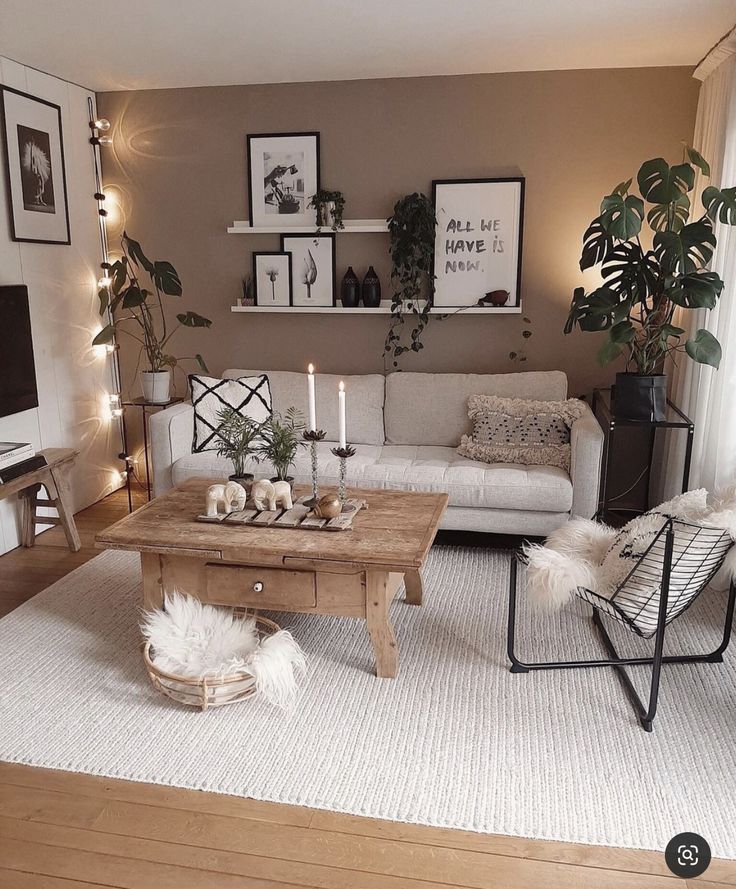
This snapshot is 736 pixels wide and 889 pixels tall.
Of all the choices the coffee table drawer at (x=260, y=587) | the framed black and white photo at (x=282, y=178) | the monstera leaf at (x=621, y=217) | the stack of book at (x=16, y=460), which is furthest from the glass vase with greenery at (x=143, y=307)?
the monstera leaf at (x=621, y=217)

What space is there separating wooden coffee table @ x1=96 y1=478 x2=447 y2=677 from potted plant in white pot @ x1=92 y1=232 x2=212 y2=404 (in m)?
1.72

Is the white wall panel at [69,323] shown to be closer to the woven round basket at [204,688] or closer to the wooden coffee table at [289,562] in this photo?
the wooden coffee table at [289,562]

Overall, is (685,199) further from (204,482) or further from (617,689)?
(204,482)

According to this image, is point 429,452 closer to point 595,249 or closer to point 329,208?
point 595,249

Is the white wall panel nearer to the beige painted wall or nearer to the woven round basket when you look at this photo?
the beige painted wall

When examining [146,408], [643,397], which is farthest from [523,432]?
[146,408]

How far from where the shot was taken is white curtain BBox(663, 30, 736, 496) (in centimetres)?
331

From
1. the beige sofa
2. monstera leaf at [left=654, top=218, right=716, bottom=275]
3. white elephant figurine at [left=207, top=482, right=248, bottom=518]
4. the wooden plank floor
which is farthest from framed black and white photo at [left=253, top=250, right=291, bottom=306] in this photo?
the wooden plank floor

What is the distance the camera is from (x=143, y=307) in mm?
4594

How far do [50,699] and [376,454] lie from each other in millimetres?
2076

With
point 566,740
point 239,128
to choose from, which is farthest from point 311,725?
point 239,128

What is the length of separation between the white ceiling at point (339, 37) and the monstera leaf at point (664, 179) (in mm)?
625

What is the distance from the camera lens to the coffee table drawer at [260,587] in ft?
8.59

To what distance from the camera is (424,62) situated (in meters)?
3.98
